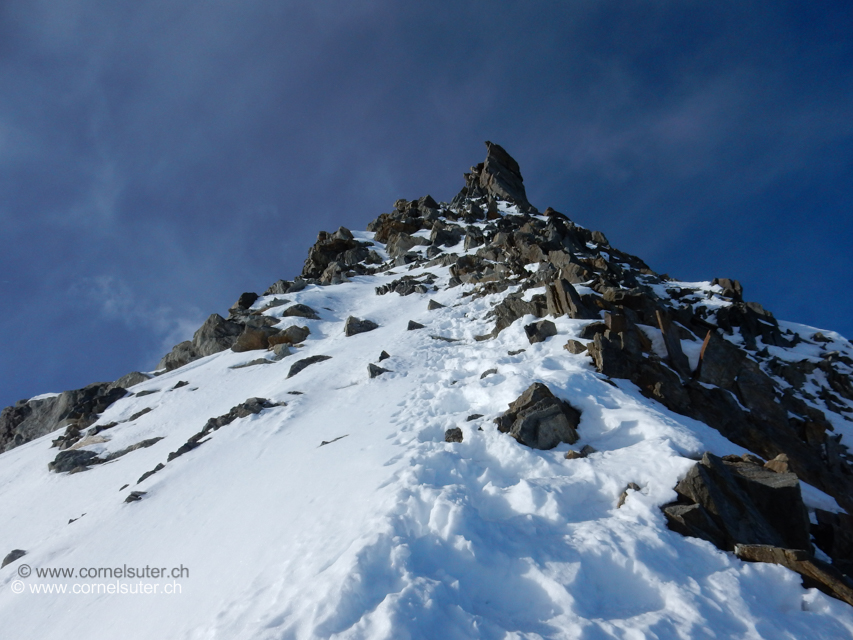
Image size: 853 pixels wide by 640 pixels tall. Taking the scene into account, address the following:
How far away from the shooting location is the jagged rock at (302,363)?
1905cm

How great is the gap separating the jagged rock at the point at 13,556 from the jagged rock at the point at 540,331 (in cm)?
1506

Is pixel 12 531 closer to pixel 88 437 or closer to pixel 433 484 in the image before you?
pixel 88 437

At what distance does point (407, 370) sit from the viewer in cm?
1584

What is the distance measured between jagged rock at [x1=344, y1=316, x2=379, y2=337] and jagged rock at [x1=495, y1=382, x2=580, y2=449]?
610 inches

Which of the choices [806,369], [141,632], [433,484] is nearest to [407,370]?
[433,484]

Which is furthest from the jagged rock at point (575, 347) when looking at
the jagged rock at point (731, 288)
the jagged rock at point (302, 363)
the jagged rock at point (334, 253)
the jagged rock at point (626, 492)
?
the jagged rock at point (334, 253)

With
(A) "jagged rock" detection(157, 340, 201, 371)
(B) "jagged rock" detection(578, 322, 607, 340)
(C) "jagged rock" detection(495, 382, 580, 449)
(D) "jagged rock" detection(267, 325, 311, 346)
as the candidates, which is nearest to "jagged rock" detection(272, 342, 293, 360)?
(D) "jagged rock" detection(267, 325, 311, 346)

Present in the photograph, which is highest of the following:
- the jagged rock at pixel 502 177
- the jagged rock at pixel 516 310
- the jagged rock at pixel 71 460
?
the jagged rock at pixel 502 177

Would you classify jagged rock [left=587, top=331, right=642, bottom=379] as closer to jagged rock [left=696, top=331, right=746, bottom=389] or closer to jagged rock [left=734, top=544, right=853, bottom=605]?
jagged rock [left=696, top=331, right=746, bottom=389]

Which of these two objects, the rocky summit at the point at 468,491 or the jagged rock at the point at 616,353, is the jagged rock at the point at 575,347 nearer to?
the rocky summit at the point at 468,491

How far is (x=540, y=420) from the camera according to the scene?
930 cm

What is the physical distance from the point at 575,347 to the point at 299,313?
2099cm

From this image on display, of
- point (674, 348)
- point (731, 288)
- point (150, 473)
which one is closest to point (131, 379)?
point (150, 473)

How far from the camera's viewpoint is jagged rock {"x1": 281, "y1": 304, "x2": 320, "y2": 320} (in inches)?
1145
